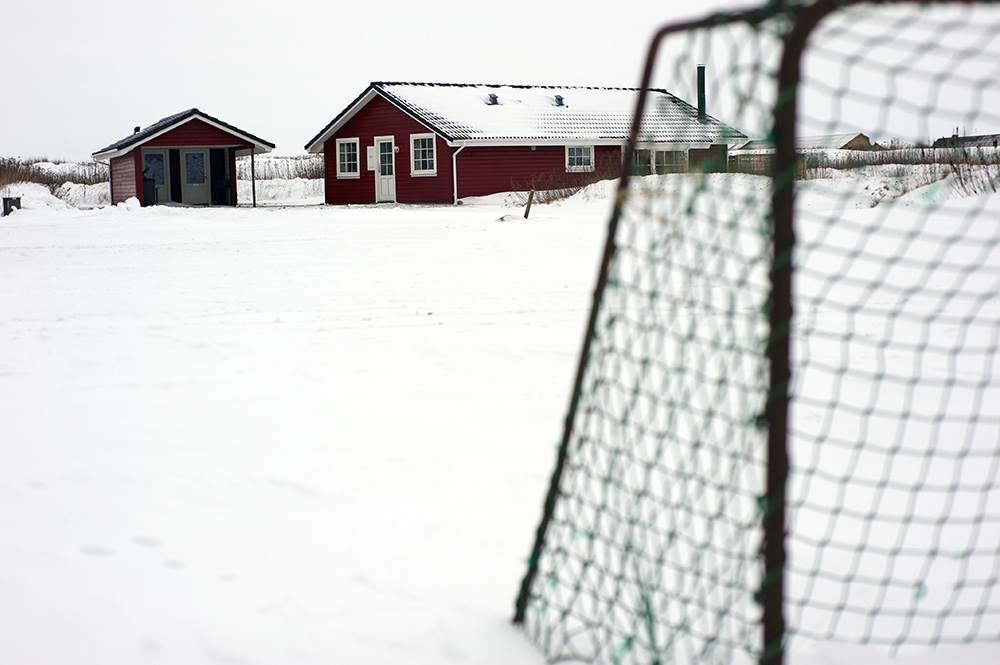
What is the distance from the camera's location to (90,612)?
2691 mm

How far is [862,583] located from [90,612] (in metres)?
2.30

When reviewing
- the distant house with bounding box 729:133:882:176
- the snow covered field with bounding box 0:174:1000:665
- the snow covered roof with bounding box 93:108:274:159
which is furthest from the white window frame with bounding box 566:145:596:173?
the distant house with bounding box 729:133:882:176

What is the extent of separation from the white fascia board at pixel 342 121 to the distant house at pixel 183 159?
1482 mm

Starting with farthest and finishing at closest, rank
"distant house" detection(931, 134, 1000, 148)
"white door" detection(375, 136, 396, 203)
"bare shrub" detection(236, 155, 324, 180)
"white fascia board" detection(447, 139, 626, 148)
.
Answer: "bare shrub" detection(236, 155, 324, 180) < "white door" detection(375, 136, 396, 203) < "white fascia board" detection(447, 139, 626, 148) < "distant house" detection(931, 134, 1000, 148)

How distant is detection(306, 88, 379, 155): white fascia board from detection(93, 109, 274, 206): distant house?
1.48 meters

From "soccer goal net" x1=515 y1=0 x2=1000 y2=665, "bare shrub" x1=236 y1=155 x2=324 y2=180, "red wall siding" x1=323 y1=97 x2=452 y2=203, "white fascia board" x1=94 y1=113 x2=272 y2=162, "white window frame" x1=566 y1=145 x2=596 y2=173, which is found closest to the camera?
"soccer goal net" x1=515 y1=0 x2=1000 y2=665

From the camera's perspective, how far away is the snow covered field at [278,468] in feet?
8.59

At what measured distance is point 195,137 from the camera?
2859 cm

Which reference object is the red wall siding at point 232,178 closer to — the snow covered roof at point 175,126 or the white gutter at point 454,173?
the snow covered roof at point 175,126

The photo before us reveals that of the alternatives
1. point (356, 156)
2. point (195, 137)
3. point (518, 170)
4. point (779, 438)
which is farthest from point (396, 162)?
point (779, 438)

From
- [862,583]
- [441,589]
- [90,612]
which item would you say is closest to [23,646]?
[90,612]

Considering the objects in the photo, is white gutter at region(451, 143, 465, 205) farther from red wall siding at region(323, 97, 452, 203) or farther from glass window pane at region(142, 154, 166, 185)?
glass window pane at region(142, 154, 166, 185)

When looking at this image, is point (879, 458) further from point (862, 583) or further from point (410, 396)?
point (410, 396)

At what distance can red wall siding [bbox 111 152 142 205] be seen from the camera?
29.0 m
